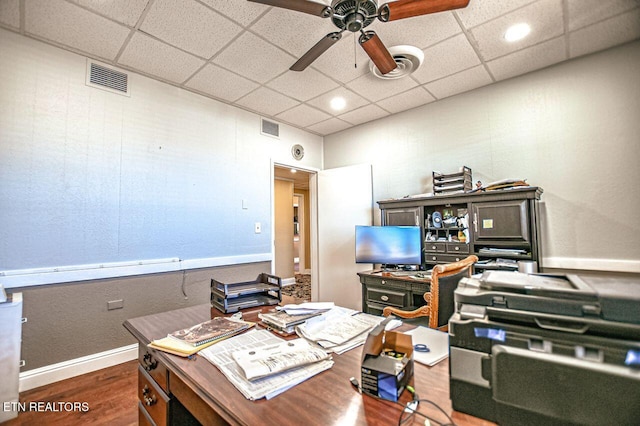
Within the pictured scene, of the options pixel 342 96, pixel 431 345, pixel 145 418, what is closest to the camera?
pixel 431 345

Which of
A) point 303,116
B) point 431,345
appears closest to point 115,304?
point 431,345

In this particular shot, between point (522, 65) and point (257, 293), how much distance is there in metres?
3.24

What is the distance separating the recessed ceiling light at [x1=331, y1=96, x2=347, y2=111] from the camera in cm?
340

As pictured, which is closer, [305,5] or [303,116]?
[305,5]

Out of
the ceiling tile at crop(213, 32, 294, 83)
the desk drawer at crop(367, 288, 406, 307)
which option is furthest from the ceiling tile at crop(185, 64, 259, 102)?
the desk drawer at crop(367, 288, 406, 307)

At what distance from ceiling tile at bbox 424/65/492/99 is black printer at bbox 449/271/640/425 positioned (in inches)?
111

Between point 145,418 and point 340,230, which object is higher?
point 340,230

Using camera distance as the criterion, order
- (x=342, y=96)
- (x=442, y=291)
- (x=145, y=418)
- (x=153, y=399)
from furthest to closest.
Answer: (x=342, y=96)
(x=442, y=291)
(x=145, y=418)
(x=153, y=399)

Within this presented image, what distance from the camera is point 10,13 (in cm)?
202

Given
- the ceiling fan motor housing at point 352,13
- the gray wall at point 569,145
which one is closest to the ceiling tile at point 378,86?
the gray wall at point 569,145

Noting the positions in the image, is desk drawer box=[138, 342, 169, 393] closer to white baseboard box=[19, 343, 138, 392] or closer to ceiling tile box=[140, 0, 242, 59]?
white baseboard box=[19, 343, 138, 392]

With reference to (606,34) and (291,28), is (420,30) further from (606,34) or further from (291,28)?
(606,34)

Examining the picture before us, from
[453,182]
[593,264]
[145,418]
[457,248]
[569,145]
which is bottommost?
[145,418]

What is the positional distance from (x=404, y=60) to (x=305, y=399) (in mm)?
2747
